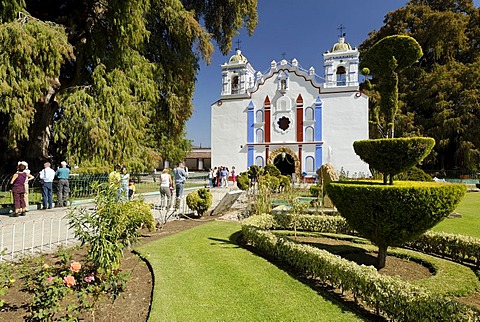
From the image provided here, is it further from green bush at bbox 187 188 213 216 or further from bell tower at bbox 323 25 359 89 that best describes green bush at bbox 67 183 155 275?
bell tower at bbox 323 25 359 89

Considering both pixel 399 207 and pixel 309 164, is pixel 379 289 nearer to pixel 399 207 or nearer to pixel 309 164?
pixel 399 207

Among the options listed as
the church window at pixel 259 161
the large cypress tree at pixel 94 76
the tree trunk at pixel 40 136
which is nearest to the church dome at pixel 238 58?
the church window at pixel 259 161

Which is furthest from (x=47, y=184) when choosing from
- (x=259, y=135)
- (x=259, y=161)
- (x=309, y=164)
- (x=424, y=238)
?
(x=309, y=164)

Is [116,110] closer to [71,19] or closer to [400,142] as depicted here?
[71,19]

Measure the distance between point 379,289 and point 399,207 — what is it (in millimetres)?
1442

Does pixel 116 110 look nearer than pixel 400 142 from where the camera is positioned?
No

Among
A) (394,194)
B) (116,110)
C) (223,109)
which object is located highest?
(223,109)

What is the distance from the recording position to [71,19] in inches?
553

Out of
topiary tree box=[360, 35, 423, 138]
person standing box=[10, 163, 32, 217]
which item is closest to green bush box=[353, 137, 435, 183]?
topiary tree box=[360, 35, 423, 138]

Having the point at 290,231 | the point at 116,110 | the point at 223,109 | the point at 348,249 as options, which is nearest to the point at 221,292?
the point at 348,249

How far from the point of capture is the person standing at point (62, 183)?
36.6 ft

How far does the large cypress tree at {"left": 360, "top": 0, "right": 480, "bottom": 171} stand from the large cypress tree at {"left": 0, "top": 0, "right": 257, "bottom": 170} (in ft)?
53.6

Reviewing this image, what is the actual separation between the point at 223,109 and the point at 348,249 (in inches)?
976

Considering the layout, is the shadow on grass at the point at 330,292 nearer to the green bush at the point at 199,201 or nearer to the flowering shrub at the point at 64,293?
the flowering shrub at the point at 64,293
